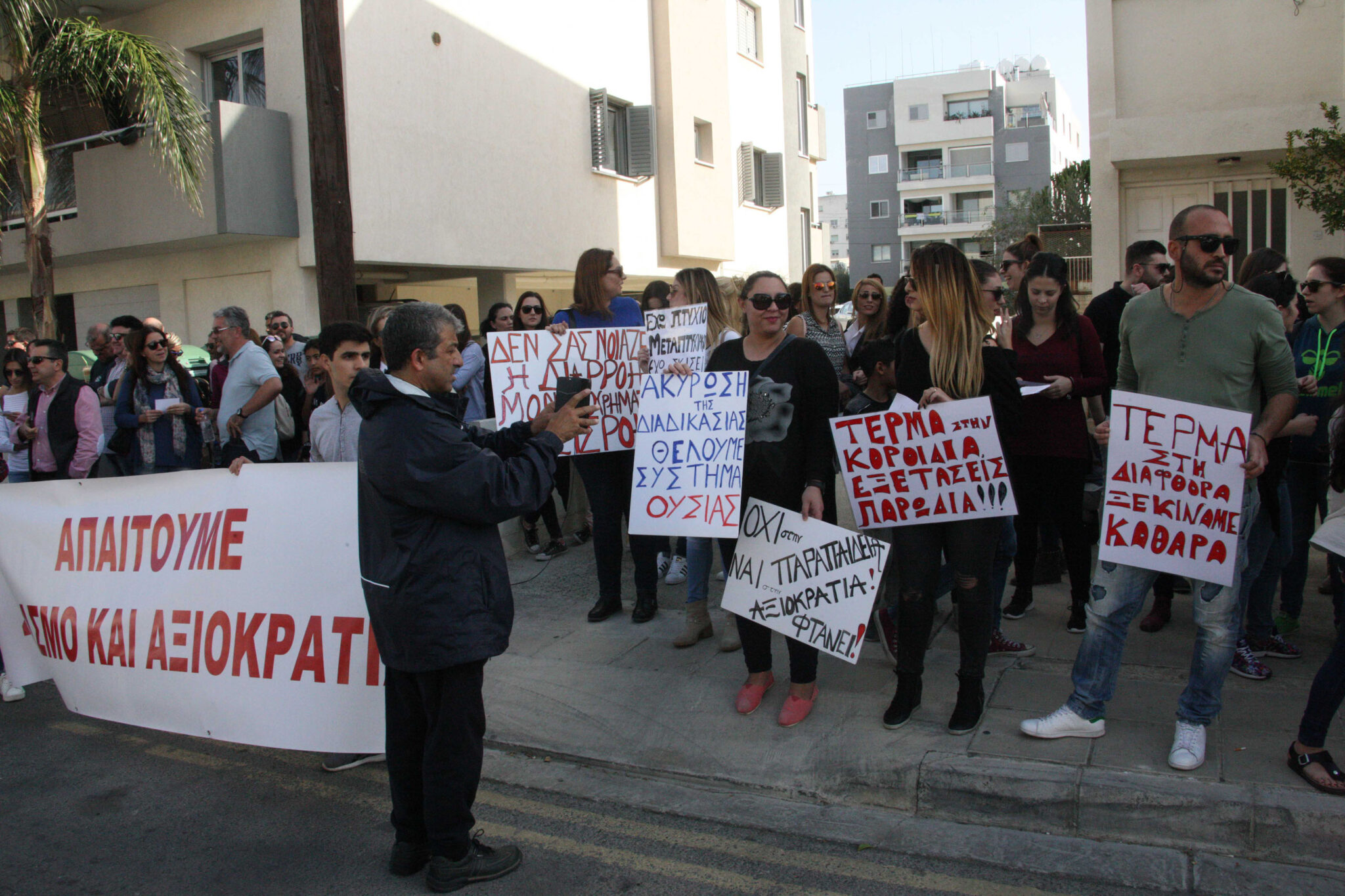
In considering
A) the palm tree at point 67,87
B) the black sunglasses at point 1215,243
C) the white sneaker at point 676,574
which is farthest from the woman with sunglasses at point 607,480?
the palm tree at point 67,87

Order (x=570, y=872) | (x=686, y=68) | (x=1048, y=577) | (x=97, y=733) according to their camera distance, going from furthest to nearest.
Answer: (x=686, y=68)
(x=1048, y=577)
(x=97, y=733)
(x=570, y=872)

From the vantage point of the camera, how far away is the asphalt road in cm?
342

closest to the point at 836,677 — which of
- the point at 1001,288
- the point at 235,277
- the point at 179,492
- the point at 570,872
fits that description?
the point at 570,872

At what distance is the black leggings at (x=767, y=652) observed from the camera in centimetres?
452

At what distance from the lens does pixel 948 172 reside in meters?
75.1

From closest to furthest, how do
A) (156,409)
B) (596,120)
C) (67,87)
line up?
(156,409) → (67,87) → (596,120)

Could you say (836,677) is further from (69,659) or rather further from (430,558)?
(69,659)

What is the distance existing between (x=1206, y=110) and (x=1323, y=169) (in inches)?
71.7

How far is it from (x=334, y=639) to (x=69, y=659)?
5.68 feet

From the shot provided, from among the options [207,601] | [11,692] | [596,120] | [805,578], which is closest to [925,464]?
[805,578]

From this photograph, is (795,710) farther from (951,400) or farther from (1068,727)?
(951,400)

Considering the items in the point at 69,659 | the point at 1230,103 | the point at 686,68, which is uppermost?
the point at 686,68

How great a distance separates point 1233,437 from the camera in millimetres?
3660

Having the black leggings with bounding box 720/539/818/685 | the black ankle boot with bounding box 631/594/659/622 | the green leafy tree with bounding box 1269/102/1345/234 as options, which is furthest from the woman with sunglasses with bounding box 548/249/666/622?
the green leafy tree with bounding box 1269/102/1345/234
